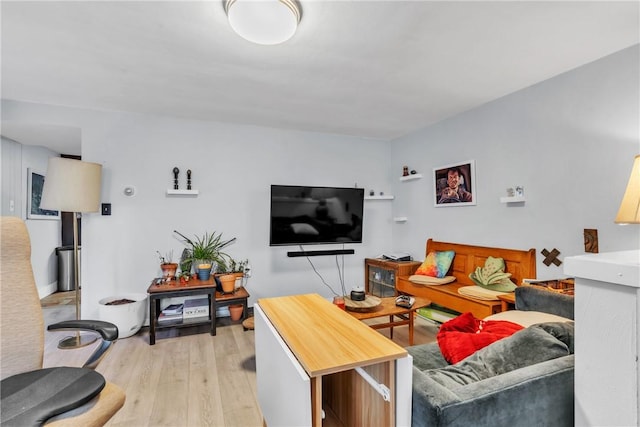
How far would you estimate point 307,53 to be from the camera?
→ 2.22 meters

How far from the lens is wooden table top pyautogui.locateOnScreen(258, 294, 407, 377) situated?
39.8 inches

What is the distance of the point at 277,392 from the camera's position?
52.6 inches

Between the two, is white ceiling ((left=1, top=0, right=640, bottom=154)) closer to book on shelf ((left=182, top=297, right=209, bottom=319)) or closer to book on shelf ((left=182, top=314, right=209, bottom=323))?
book on shelf ((left=182, top=297, right=209, bottom=319))

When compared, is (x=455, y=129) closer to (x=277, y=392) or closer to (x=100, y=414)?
(x=277, y=392)

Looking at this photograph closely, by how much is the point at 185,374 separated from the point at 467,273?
2.95 meters

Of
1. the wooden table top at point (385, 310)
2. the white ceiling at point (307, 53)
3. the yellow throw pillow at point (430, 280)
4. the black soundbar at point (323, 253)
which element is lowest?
the wooden table top at point (385, 310)

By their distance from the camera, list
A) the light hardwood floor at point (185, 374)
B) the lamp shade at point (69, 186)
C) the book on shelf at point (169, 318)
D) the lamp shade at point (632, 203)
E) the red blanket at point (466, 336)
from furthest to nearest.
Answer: the book on shelf at point (169, 318) → the lamp shade at point (69, 186) → the light hardwood floor at point (185, 374) → the lamp shade at point (632, 203) → the red blanket at point (466, 336)

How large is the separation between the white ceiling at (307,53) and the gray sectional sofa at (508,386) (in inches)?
69.3

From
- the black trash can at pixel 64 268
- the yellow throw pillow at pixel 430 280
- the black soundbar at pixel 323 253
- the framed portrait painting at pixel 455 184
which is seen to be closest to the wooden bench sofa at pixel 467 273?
the yellow throw pillow at pixel 430 280

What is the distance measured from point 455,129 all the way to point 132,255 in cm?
391

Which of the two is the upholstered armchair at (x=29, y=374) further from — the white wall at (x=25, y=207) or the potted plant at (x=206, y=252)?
the white wall at (x=25, y=207)

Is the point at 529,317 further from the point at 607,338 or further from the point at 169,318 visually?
the point at 169,318

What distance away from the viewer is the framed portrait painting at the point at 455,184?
11.4 ft

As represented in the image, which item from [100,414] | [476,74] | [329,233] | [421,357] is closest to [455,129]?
[476,74]
